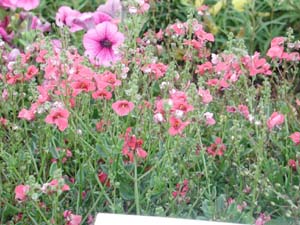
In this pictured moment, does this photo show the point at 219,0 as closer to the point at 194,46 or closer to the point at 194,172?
the point at 194,46

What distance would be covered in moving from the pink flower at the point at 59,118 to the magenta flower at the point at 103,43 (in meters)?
0.55

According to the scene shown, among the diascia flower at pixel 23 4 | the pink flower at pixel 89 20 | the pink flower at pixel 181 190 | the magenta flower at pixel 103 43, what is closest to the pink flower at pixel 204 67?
the magenta flower at pixel 103 43

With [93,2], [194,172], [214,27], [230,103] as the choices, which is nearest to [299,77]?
[214,27]

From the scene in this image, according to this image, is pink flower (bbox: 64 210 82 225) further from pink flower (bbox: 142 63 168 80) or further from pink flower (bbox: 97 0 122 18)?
pink flower (bbox: 97 0 122 18)

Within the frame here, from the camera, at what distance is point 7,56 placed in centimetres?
283

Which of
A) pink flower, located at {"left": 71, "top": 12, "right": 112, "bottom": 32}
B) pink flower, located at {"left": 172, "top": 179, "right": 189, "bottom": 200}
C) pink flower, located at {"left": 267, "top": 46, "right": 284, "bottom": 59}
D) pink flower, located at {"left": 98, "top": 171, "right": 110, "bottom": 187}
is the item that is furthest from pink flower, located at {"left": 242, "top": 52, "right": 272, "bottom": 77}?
pink flower, located at {"left": 71, "top": 12, "right": 112, "bottom": 32}

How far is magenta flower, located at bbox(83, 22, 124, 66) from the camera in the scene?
8.42 feet

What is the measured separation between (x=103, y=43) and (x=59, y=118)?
2.20ft

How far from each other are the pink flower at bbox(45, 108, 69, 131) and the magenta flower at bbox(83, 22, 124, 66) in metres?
0.55

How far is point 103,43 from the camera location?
264cm

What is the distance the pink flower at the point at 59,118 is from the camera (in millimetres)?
2006

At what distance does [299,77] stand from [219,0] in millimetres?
501

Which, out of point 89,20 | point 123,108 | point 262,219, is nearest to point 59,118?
point 123,108

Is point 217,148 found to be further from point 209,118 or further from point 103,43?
point 103,43
